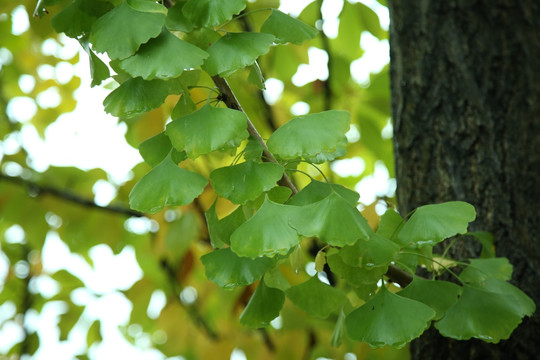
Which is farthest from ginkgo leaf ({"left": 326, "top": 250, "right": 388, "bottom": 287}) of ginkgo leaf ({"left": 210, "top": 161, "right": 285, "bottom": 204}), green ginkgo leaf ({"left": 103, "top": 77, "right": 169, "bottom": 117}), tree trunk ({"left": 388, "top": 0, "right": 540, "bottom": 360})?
tree trunk ({"left": 388, "top": 0, "right": 540, "bottom": 360})

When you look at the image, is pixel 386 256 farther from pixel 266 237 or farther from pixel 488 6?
pixel 488 6

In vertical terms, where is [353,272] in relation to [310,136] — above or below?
below

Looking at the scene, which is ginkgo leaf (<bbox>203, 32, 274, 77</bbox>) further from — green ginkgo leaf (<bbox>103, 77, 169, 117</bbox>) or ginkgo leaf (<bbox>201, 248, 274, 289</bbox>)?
ginkgo leaf (<bbox>201, 248, 274, 289</bbox>)

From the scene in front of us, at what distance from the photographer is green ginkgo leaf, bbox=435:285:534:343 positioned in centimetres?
53

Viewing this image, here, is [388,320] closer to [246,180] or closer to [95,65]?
[246,180]

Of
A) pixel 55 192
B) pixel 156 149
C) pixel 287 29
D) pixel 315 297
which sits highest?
pixel 287 29

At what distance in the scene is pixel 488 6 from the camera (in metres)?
0.91

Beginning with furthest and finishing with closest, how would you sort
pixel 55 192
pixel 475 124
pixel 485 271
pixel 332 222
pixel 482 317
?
pixel 55 192 < pixel 475 124 < pixel 485 271 < pixel 482 317 < pixel 332 222

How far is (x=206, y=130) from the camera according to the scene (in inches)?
18.3

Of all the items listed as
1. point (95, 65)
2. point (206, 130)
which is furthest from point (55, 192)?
point (206, 130)

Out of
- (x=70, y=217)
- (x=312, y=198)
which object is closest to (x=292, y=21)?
(x=312, y=198)

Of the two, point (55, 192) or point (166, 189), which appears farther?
point (55, 192)

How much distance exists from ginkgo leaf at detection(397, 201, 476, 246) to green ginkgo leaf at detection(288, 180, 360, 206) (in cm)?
5

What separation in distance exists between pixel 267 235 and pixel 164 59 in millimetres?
159
